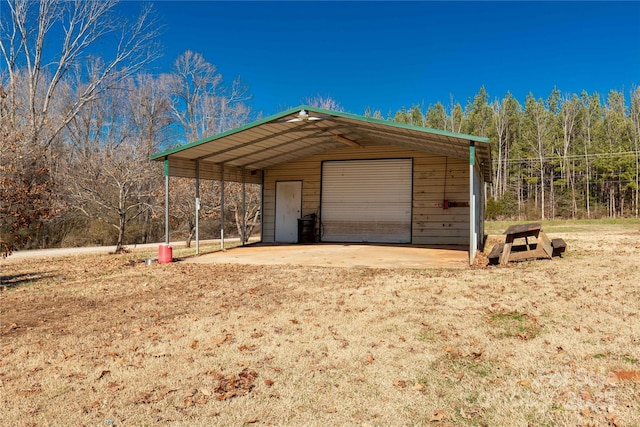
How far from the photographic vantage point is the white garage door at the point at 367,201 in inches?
556

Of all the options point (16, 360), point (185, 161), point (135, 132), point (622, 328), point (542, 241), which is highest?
point (135, 132)

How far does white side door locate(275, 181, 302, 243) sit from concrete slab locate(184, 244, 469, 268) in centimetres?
326

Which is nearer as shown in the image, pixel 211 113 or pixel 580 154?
pixel 211 113

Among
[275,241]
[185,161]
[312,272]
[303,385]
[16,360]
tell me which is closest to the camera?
[303,385]

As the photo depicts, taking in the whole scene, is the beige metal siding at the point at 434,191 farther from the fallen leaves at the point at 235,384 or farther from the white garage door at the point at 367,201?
the fallen leaves at the point at 235,384

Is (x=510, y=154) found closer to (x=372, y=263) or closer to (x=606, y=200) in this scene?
(x=606, y=200)

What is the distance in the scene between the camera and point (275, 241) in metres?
15.8

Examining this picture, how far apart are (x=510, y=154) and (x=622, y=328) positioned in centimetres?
4073

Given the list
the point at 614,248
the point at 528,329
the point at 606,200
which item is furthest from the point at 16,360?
the point at 606,200

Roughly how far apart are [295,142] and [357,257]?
4179 millimetres

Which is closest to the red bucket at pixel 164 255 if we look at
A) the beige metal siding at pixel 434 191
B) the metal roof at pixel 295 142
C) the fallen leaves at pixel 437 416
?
the metal roof at pixel 295 142

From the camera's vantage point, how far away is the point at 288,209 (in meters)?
15.6

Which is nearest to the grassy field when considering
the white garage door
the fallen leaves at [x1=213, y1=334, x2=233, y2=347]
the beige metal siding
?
the fallen leaves at [x1=213, y1=334, x2=233, y2=347]

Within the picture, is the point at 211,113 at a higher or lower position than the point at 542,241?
higher
